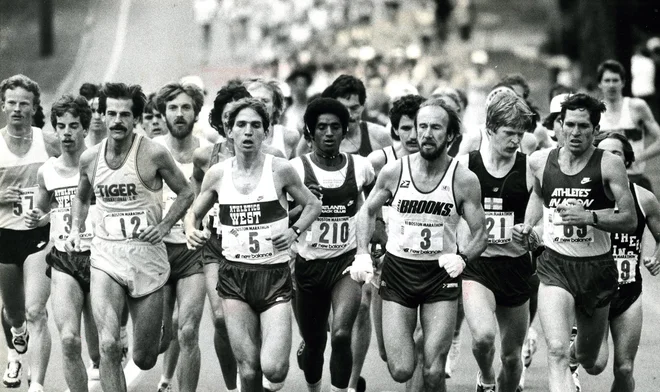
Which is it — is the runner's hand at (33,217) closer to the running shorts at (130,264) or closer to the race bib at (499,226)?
the running shorts at (130,264)

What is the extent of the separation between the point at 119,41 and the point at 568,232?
52256 millimetres

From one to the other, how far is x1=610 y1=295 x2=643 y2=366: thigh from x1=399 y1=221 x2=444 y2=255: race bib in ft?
4.70

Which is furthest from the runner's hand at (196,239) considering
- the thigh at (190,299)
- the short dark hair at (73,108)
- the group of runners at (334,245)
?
the short dark hair at (73,108)

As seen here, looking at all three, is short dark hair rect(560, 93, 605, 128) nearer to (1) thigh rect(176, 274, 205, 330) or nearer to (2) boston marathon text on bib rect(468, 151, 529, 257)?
(2) boston marathon text on bib rect(468, 151, 529, 257)

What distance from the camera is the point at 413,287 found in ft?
32.7

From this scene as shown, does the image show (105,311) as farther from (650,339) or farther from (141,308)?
(650,339)

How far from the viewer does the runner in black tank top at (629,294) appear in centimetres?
1014

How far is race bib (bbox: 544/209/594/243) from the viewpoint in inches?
397

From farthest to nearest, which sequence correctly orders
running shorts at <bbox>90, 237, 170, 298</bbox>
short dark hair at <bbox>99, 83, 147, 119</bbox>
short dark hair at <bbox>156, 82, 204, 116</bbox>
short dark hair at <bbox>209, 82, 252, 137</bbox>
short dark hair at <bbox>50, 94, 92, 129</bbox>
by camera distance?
1. short dark hair at <bbox>156, 82, 204, 116</bbox>
2. short dark hair at <bbox>209, 82, 252, 137</bbox>
3. short dark hair at <bbox>50, 94, 92, 129</bbox>
4. short dark hair at <bbox>99, 83, 147, 119</bbox>
5. running shorts at <bbox>90, 237, 170, 298</bbox>

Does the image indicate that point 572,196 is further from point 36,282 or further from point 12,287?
point 12,287

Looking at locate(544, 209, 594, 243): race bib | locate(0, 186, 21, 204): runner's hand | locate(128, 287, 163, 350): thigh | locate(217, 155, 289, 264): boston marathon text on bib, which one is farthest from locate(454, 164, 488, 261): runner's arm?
locate(0, 186, 21, 204): runner's hand

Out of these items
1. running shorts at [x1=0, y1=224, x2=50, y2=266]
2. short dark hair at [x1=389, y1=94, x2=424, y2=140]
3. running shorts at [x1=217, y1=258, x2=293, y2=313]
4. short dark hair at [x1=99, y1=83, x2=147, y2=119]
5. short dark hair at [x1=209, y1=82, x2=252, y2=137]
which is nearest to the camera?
running shorts at [x1=217, y1=258, x2=293, y2=313]

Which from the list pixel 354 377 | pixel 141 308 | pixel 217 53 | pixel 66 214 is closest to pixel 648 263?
pixel 354 377

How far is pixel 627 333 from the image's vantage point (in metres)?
10.2
